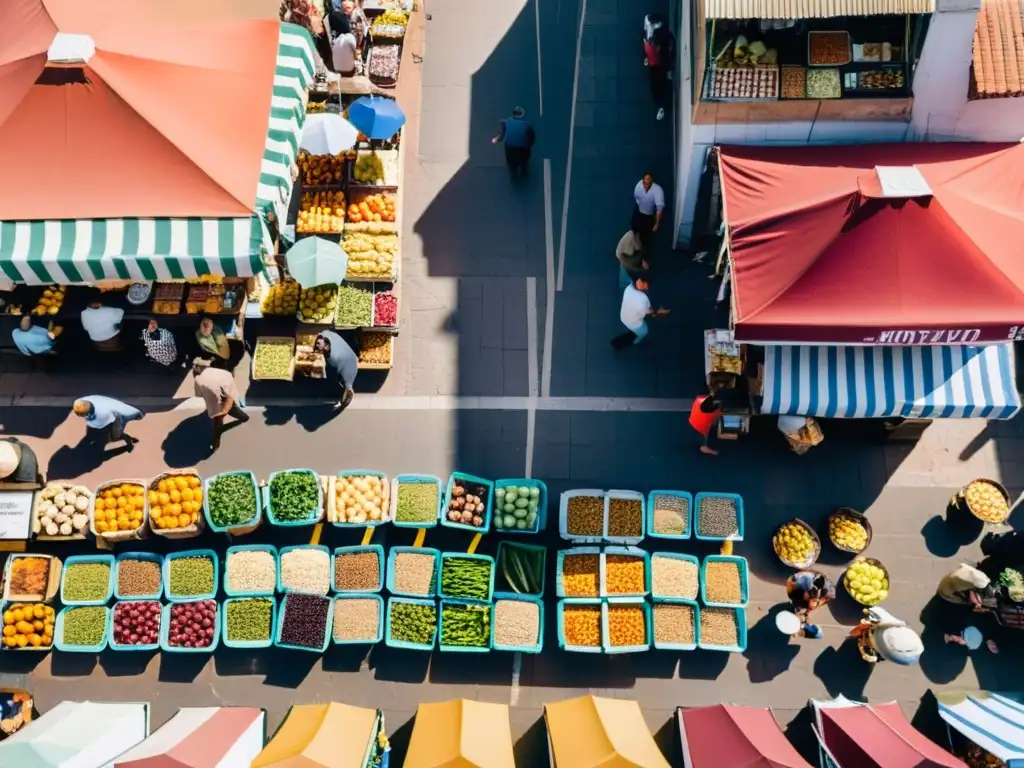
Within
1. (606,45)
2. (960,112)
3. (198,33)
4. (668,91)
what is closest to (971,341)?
(960,112)

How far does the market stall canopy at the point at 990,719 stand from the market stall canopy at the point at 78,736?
12.3m

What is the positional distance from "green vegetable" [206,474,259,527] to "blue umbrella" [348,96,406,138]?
23.1 feet

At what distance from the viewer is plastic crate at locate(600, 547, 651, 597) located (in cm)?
1216

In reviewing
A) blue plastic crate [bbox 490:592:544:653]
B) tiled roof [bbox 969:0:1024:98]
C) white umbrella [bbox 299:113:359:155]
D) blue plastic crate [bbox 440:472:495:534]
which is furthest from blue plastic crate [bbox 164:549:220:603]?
tiled roof [bbox 969:0:1024:98]

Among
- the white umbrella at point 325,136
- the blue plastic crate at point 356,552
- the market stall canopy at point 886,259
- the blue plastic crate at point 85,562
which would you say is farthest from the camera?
the white umbrella at point 325,136

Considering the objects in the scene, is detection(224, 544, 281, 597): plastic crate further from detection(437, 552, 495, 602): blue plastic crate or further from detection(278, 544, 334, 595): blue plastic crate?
detection(437, 552, 495, 602): blue plastic crate

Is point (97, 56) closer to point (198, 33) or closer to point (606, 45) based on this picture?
point (198, 33)

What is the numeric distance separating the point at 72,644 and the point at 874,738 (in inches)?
492

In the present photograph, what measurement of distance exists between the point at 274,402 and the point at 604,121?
30.5ft

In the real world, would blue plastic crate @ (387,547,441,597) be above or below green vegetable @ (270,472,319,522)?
below

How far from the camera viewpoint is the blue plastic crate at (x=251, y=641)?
12.2m

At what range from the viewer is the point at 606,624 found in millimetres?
12023

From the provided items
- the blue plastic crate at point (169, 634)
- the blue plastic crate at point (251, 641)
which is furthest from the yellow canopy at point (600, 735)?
the blue plastic crate at point (169, 634)

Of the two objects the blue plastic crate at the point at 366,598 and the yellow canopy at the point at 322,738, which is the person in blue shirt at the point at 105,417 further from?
the yellow canopy at the point at 322,738
